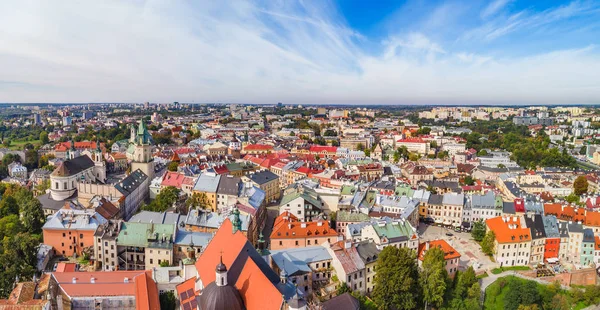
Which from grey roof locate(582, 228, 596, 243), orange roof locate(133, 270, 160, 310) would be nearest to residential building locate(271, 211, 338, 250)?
orange roof locate(133, 270, 160, 310)

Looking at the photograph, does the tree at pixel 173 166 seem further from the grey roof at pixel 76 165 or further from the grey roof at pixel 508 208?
the grey roof at pixel 508 208

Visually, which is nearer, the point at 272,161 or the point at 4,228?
the point at 4,228

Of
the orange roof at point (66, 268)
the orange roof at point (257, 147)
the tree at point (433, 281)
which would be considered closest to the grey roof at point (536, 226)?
the tree at point (433, 281)

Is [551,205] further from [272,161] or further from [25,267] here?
[25,267]

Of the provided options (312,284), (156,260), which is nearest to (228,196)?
(156,260)

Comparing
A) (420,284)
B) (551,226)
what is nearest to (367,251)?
(420,284)

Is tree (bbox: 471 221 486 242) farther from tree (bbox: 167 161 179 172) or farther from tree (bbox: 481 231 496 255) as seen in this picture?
tree (bbox: 167 161 179 172)
